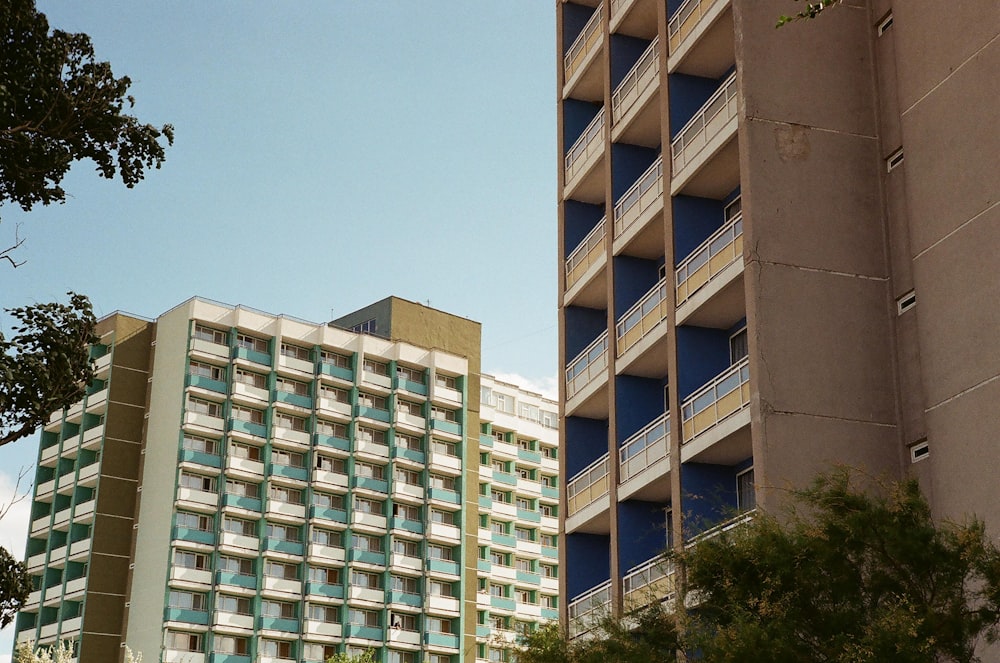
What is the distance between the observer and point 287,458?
8319cm

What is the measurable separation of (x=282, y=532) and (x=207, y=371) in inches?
414

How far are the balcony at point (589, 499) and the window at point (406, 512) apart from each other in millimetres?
47760

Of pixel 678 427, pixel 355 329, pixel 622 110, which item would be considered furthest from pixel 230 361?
pixel 678 427

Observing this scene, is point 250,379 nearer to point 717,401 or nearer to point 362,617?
point 362,617

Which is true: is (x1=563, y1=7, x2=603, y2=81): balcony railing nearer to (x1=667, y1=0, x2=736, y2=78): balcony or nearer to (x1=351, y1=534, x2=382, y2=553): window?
(x1=667, y1=0, x2=736, y2=78): balcony

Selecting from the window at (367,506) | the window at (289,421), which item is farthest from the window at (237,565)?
the window at (289,421)

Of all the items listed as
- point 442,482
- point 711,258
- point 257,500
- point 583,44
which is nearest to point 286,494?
point 257,500

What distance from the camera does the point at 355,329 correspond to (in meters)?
95.4

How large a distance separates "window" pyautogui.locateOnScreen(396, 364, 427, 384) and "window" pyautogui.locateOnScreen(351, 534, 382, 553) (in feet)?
34.8

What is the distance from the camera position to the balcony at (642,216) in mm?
36250

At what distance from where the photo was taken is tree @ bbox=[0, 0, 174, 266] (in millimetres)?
18453

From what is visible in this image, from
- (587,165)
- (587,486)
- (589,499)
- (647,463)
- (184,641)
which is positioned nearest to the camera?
(647,463)

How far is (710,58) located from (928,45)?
6.78 m

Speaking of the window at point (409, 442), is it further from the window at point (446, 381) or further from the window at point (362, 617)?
the window at point (362, 617)
